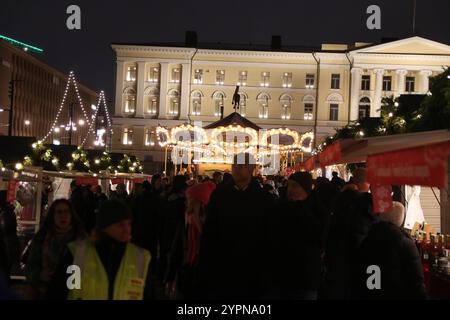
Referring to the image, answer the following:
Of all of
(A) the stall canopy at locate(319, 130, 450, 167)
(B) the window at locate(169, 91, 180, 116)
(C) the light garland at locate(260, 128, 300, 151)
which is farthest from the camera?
(B) the window at locate(169, 91, 180, 116)

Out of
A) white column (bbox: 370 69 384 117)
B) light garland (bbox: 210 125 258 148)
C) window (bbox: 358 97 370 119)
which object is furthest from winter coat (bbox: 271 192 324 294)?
window (bbox: 358 97 370 119)

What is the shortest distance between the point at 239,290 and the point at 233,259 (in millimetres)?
224

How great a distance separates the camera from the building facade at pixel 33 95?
93.4m

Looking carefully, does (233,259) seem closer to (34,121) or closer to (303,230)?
(303,230)

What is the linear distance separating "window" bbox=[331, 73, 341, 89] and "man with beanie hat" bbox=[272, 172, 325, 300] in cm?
6511

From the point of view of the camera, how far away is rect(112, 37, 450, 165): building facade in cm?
Answer: 6931

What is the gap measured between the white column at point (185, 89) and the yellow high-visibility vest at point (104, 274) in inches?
2600

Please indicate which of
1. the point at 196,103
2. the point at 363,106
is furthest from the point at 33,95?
the point at 363,106

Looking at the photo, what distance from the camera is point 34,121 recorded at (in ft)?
356

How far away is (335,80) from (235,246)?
6623 centimetres

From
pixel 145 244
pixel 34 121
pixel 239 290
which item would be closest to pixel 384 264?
pixel 239 290

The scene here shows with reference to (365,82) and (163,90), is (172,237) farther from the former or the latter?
(365,82)

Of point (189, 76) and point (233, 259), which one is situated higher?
point (189, 76)

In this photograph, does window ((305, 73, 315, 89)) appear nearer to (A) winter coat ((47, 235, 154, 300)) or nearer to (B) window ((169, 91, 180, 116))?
(B) window ((169, 91, 180, 116))
